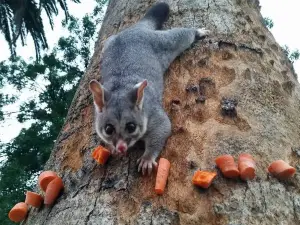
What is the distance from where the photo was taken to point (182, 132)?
3170mm

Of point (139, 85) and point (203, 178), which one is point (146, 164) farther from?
point (139, 85)

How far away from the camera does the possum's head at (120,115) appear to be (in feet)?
10.8

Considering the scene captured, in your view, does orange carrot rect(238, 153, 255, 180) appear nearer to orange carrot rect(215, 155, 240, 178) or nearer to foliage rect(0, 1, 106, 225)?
orange carrot rect(215, 155, 240, 178)

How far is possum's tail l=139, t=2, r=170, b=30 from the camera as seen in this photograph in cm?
458

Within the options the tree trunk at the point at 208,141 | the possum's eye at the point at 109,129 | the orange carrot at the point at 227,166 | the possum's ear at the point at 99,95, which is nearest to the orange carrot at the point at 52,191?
the tree trunk at the point at 208,141

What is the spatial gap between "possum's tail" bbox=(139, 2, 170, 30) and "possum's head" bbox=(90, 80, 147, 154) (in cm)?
132

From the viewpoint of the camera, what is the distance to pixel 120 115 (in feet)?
11.1

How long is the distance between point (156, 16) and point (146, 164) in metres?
Result: 2.28

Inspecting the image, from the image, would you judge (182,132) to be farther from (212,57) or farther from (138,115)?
(212,57)

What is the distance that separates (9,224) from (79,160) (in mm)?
6129

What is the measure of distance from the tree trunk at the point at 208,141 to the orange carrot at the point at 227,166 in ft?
0.20

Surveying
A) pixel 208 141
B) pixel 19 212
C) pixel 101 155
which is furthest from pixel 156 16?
pixel 19 212

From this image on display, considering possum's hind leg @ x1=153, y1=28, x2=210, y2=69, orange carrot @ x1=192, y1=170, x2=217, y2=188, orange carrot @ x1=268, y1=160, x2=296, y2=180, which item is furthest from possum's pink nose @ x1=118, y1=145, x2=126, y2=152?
possum's hind leg @ x1=153, y1=28, x2=210, y2=69

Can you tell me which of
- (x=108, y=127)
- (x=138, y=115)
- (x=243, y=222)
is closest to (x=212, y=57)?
(x=138, y=115)
